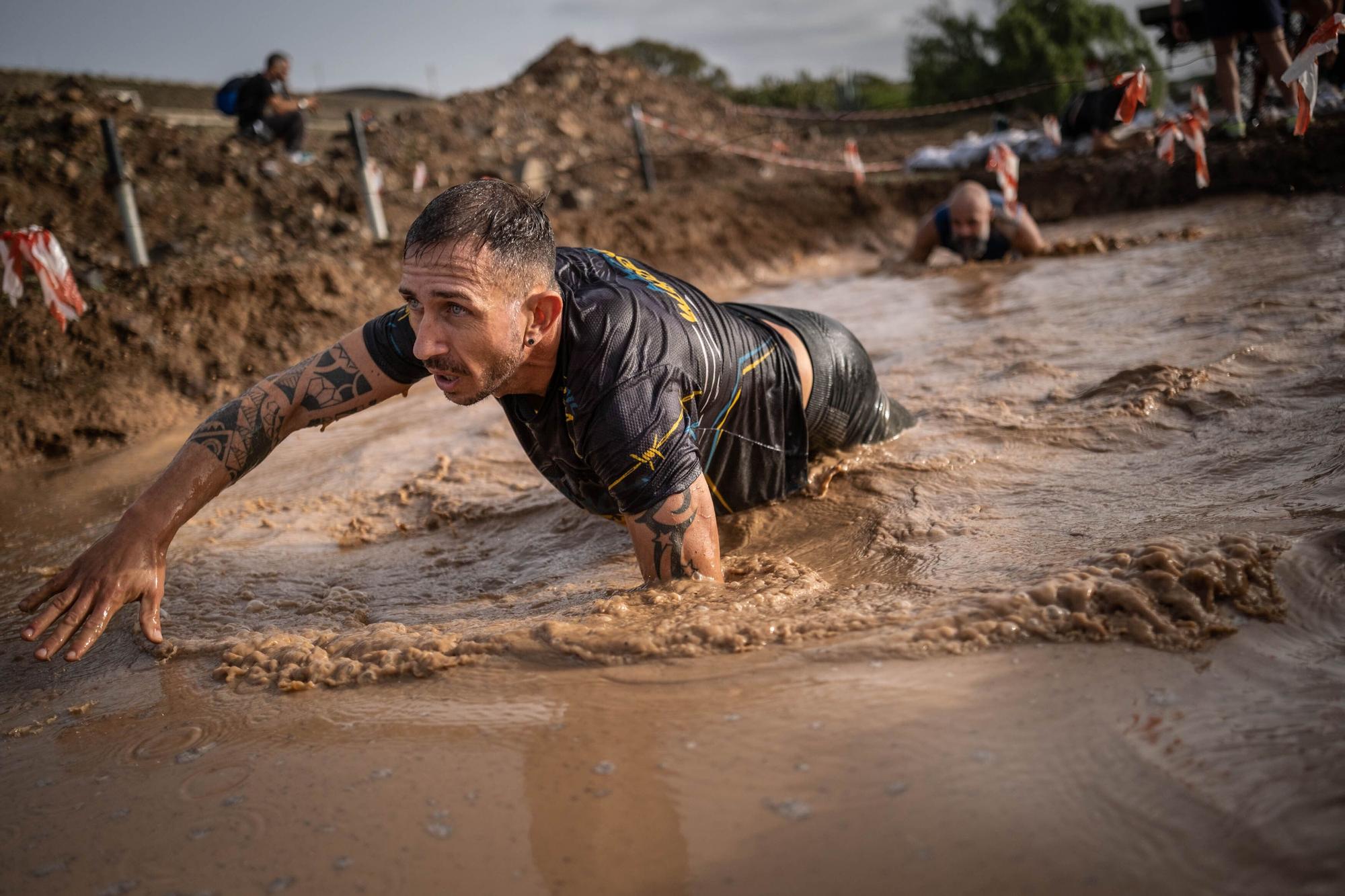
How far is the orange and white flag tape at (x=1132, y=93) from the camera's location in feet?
17.6

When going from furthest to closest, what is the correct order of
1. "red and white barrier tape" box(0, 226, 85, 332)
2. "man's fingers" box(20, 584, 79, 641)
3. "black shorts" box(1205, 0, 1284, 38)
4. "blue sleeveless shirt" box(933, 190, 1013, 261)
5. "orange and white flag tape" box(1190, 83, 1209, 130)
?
"blue sleeveless shirt" box(933, 190, 1013, 261) → "orange and white flag tape" box(1190, 83, 1209, 130) → "black shorts" box(1205, 0, 1284, 38) → "red and white barrier tape" box(0, 226, 85, 332) → "man's fingers" box(20, 584, 79, 641)

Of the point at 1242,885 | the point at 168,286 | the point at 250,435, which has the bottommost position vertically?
the point at 1242,885

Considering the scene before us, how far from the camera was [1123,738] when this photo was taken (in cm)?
160

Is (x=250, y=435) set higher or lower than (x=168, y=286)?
lower

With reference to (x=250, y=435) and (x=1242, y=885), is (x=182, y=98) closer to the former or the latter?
(x=250, y=435)

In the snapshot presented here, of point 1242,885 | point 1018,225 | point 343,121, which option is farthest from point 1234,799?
point 343,121

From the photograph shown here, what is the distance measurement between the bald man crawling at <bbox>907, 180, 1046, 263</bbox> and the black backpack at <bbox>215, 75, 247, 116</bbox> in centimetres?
671

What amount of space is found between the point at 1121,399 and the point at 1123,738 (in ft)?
A: 7.73

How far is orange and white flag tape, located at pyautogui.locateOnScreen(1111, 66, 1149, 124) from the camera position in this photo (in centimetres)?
535

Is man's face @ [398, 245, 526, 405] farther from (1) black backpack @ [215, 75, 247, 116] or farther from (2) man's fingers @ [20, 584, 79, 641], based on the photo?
(1) black backpack @ [215, 75, 247, 116]

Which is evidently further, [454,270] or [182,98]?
[182,98]

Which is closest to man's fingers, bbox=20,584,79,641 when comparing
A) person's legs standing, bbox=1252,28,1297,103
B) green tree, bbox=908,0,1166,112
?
person's legs standing, bbox=1252,28,1297,103

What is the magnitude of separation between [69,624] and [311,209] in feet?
21.7

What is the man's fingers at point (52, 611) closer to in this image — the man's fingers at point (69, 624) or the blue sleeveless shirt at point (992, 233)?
the man's fingers at point (69, 624)
